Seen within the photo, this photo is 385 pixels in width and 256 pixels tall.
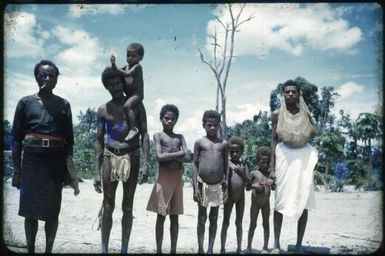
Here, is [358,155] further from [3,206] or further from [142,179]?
[3,206]

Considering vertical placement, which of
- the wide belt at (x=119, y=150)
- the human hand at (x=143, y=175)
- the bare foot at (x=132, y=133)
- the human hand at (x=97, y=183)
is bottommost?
the human hand at (x=97, y=183)

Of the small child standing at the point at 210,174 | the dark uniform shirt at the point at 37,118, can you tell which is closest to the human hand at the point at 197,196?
the small child standing at the point at 210,174

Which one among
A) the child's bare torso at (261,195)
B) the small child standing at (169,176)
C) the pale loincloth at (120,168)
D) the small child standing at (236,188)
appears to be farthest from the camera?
the child's bare torso at (261,195)

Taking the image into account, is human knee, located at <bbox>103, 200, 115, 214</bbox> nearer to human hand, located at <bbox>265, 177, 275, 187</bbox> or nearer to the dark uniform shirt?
the dark uniform shirt

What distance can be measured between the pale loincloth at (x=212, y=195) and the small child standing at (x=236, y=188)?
188 millimetres

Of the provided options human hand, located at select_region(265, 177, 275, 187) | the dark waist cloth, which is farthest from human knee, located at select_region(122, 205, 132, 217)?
human hand, located at select_region(265, 177, 275, 187)

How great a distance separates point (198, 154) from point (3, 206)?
2103mm

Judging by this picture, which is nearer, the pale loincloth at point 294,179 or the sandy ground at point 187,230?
the pale loincloth at point 294,179

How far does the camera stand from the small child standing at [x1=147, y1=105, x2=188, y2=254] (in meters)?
4.79

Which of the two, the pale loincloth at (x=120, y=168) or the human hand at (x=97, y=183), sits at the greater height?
the pale loincloth at (x=120, y=168)

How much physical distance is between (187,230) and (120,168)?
2.56 meters

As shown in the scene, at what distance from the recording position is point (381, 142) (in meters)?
4.57

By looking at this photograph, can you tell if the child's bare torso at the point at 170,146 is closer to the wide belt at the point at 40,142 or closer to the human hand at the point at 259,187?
the human hand at the point at 259,187

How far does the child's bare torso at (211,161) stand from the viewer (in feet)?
16.3
